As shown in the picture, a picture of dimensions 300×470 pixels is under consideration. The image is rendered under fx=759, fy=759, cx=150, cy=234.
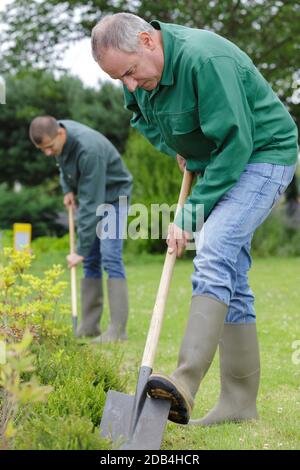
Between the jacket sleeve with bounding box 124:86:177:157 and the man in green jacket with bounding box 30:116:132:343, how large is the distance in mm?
1990

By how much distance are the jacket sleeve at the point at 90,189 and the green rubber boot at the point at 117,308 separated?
49 centimetres

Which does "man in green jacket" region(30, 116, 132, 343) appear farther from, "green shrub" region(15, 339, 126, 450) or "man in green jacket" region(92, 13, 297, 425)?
"man in green jacket" region(92, 13, 297, 425)

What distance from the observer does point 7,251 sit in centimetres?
473

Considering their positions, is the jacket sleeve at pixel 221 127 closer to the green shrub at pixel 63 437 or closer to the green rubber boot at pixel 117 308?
the green shrub at pixel 63 437

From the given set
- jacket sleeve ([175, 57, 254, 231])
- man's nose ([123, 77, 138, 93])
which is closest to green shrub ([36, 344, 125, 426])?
jacket sleeve ([175, 57, 254, 231])

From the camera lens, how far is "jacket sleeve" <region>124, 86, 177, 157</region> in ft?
12.9

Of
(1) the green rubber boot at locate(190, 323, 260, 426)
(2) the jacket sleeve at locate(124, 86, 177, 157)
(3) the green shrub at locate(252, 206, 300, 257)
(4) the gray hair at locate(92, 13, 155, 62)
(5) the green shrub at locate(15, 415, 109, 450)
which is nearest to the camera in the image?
(5) the green shrub at locate(15, 415, 109, 450)

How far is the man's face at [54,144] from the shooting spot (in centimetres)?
606

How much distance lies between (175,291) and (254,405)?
577 centimetres

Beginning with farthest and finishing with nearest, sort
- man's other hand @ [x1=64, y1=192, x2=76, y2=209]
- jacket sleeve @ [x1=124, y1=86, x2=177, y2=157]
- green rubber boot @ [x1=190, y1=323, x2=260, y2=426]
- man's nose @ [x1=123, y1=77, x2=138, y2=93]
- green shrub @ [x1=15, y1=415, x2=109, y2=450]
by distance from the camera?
1. man's other hand @ [x1=64, y1=192, x2=76, y2=209]
2. jacket sleeve @ [x1=124, y1=86, x2=177, y2=157]
3. green rubber boot @ [x1=190, y1=323, x2=260, y2=426]
4. man's nose @ [x1=123, y1=77, x2=138, y2=93]
5. green shrub @ [x1=15, y1=415, x2=109, y2=450]

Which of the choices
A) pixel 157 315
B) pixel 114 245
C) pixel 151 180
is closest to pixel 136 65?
pixel 157 315

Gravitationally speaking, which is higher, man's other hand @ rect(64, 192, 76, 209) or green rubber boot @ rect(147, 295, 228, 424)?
green rubber boot @ rect(147, 295, 228, 424)

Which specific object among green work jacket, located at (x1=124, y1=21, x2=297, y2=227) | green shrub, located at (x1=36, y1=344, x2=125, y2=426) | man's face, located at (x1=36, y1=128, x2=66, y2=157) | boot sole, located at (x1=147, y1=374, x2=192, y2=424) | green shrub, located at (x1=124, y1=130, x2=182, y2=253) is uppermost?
green work jacket, located at (x1=124, y1=21, x2=297, y2=227)

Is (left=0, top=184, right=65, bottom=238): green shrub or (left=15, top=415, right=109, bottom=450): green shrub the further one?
(left=0, top=184, right=65, bottom=238): green shrub
